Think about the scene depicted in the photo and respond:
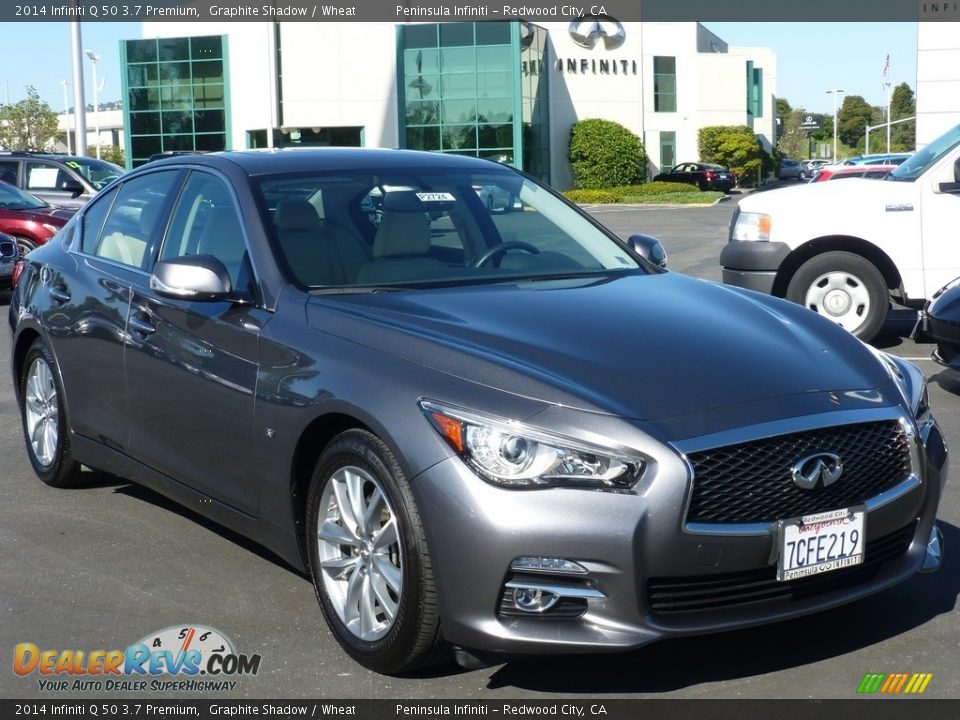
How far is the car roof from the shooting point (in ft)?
17.1

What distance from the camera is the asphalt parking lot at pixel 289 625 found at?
390 centimetres

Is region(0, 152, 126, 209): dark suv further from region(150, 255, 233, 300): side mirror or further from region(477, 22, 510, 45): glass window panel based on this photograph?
region(477, 22, 510, 45): glass window panel

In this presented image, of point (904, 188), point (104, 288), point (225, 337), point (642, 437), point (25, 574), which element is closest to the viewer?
point (642, 437)

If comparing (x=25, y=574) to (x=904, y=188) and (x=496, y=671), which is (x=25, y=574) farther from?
(x=904, y=188)

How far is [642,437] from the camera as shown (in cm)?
356

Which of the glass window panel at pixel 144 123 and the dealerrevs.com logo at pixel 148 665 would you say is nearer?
the dealerrevs.com logo at pixel 148 665

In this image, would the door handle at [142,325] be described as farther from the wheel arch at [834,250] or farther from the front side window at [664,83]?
the front side window at [664,83]

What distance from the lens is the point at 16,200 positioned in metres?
17.6

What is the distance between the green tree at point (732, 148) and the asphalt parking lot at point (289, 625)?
60553 millimetres

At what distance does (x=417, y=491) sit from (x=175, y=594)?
1572 mm

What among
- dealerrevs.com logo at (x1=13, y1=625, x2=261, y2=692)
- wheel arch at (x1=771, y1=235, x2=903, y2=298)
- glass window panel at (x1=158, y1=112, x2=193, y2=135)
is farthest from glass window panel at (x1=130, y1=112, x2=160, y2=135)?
dealerrevs.com logo at (x1=13, y1=625, x2=261, y2=692)

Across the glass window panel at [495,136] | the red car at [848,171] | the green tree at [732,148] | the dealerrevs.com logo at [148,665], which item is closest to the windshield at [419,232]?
the dealerrevs.com logo at [148,665]

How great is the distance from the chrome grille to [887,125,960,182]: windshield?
7.15 metres

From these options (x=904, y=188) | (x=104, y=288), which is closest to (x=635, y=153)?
(x=904, y=188)
